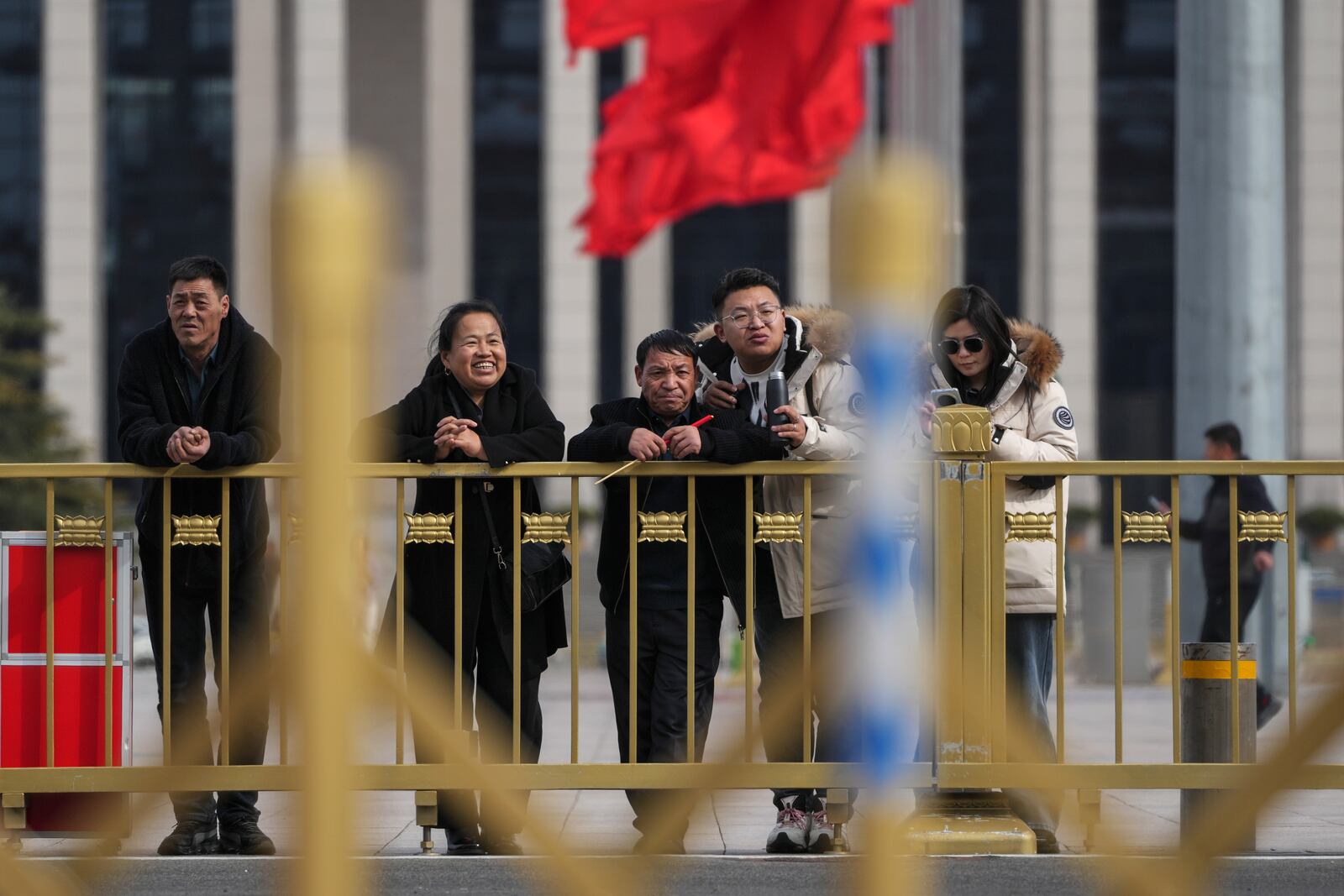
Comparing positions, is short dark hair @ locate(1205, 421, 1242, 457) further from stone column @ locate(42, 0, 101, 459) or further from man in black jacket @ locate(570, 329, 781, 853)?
stone column @ locate(42, 0, 101, 459)

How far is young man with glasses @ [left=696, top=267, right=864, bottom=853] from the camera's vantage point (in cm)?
574

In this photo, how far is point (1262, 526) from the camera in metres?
5.56

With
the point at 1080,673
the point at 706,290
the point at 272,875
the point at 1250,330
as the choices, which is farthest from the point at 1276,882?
the point at 706,290

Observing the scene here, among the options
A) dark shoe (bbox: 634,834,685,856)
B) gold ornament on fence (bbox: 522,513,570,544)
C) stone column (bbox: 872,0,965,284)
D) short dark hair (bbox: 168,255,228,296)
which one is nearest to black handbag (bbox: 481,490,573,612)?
gold ornament on fence (bbox: 522,513,570,544)

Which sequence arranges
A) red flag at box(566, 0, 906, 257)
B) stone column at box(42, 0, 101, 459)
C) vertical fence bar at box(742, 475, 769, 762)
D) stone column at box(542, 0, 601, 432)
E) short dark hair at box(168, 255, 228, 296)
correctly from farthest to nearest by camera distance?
stone column at box(42, 0, 101, 459) < stone column at box(542, 0, 601, 432) < short dark hair at box(168, 255, 228, 296) < vertical fence bar at box(742, 475, 769, 762) < red flag at box(566, 0, 906, 257)

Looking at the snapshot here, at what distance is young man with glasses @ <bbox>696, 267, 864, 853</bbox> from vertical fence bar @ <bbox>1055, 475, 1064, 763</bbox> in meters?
0.63

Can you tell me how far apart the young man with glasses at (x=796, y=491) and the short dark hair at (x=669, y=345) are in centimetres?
12

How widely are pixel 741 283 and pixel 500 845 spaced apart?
1970mm

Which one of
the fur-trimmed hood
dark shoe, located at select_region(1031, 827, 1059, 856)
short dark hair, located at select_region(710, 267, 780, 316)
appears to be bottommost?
dark shoe, located at select_region(1031, 827, 1059, 856)

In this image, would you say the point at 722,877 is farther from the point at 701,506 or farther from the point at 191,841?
the point at 191,841

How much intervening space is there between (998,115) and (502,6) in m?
11.1

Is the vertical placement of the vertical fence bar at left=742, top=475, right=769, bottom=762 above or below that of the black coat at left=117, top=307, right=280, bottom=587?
below

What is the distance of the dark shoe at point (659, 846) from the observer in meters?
4.89

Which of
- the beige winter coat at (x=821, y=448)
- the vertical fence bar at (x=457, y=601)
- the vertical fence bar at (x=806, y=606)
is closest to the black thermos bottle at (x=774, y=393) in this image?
the beige winter coat at (x=821, y=448)
